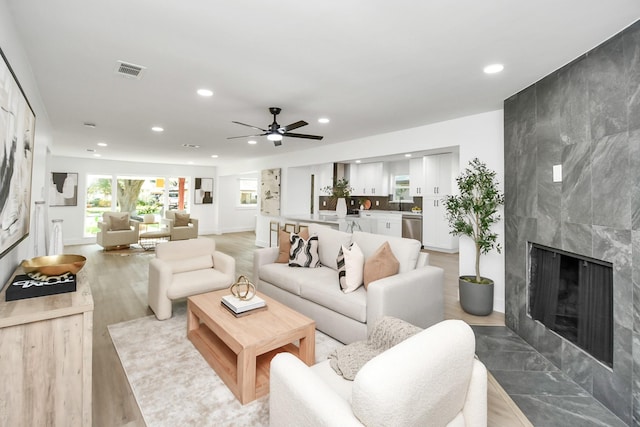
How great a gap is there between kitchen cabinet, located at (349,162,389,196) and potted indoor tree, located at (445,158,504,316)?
15.4 feet

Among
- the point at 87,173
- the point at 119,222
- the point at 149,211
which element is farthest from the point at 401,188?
the point at 87,173

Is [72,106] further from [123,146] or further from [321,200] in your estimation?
[321,200]

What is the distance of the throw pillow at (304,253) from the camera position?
3676mm

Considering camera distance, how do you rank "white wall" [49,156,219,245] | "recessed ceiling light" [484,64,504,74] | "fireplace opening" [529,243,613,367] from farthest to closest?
1. "white wall" [49,156,219,245]
2. "recessed ceiling light" [484,64,504,74]
3. "fireplace opening" [529,243,613,367]

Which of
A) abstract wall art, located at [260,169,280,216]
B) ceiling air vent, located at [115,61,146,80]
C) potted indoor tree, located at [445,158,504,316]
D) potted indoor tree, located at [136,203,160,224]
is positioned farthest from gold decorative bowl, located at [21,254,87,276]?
potted indoor tree, located at [136,203,160,224]

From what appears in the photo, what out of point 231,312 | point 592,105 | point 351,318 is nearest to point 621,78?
point 592,105

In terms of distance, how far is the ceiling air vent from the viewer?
8.36 ft

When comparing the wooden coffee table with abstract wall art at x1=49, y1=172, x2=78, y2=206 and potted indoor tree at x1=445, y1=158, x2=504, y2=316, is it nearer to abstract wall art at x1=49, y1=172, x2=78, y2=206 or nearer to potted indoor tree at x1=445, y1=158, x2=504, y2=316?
potted indoor tree at x1=445, y1=158, x2=504, y2=316

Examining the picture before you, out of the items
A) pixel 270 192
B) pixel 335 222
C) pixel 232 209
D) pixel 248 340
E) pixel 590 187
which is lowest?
pixel 248 340

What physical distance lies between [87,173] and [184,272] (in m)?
7.01

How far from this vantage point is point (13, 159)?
1.75 meters

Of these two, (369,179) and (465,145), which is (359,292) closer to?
Result: (465,145)

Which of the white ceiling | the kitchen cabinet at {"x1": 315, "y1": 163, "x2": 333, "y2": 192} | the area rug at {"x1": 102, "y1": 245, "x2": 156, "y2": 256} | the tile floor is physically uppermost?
the white ceiling

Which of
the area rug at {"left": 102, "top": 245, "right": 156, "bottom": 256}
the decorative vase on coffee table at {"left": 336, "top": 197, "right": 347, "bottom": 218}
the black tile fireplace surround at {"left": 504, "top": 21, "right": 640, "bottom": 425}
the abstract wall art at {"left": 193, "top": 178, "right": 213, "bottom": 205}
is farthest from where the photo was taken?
the abstract wall art at {"left": 193, "top": 178, "right": 213, "bottom": 205}
